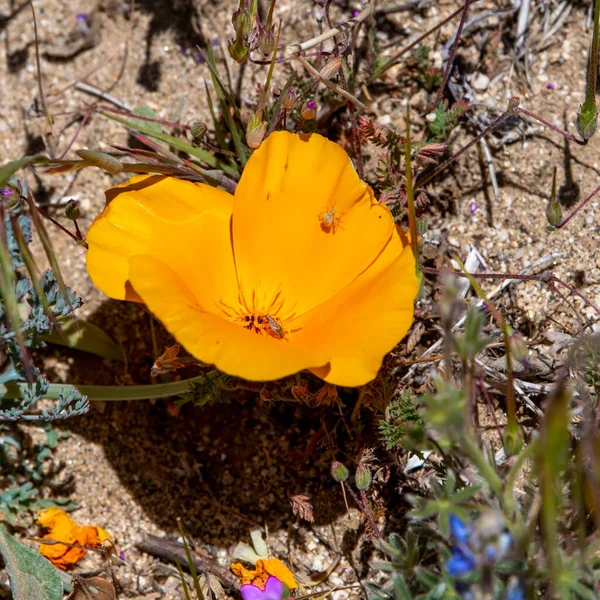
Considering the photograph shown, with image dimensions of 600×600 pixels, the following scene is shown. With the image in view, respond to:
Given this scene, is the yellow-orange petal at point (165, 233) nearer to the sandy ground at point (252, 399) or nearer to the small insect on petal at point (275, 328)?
the small insect on petal at point (275, 328)

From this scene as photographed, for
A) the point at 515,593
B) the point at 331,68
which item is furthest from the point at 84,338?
the point at 515,593

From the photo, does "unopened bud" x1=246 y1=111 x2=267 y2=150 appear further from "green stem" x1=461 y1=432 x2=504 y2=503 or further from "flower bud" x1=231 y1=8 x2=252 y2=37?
"green stem" x1=461 y1=432 x2=504 y2=503

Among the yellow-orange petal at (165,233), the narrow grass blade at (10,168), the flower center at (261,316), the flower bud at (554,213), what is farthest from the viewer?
the flower bud at (554,213)

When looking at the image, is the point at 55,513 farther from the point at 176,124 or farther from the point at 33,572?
the point at 176,124

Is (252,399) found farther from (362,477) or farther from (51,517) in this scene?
(51,517)

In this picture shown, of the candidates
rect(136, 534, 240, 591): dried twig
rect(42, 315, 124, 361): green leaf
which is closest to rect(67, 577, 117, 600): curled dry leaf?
rect(136, 534, 240, 591): dried twig

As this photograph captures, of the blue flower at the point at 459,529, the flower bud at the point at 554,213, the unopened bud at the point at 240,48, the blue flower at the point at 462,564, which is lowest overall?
the blue flower at the point at 462,564

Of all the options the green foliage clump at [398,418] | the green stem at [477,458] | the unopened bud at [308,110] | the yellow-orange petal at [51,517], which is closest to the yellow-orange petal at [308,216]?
the unopened bud at [308,110]
